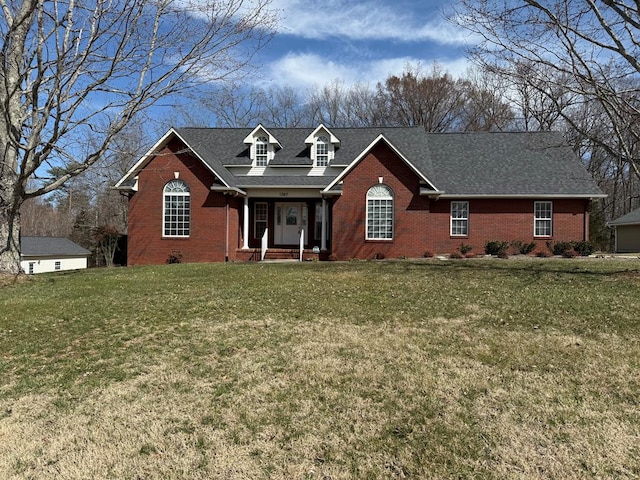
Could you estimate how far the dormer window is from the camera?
23.2 meters

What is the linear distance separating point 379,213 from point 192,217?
8.71 meters

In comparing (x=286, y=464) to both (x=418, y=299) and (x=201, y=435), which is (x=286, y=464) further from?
(x=418, y=299)

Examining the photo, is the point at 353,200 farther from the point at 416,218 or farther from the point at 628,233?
the point at 628,233

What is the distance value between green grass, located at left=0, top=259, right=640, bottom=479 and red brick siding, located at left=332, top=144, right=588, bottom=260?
10.6 m

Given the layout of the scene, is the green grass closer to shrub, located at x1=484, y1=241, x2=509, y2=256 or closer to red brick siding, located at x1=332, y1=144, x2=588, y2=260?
red brick siding, located at x1=332, y1=144, x2=588, y2=260

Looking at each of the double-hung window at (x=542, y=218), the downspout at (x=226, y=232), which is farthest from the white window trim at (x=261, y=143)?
the double-hung window at (x=542, y=218)

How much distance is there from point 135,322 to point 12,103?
7.62 meters

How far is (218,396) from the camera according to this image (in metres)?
4.56

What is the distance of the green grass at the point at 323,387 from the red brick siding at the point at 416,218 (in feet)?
34.7

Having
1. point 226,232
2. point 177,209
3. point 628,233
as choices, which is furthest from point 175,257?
point 628,233

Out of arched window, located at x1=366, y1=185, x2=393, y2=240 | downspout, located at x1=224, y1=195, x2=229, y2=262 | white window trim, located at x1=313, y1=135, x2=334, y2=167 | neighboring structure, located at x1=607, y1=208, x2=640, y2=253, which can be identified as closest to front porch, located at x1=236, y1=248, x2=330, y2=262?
downspout, located at x1=224, y1=195, x2=229, y2=262

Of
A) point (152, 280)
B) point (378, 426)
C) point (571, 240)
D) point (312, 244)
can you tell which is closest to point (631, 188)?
point (571, 240)

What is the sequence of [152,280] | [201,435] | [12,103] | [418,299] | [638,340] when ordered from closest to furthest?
[201,435] → [638,340] → [418,299] → [12,103] → [152,280]

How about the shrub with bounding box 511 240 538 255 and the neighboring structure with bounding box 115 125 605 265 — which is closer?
the neighboring structure with bounding box 115 125 605 265
